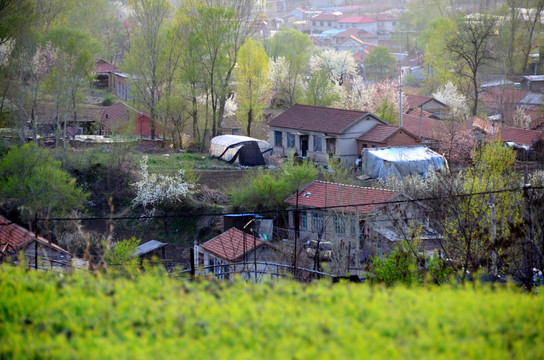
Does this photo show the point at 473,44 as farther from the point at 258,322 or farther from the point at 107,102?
the point at 258,322

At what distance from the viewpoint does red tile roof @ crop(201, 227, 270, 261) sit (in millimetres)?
16359

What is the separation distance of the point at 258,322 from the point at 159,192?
60.8 feet

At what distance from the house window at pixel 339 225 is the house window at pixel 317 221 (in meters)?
0.78

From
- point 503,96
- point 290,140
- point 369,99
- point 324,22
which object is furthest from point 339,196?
point 324,22

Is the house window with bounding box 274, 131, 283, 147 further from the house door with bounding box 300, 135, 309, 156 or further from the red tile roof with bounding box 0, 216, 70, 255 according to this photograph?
the red tile roof with bounding box 0, 216, 70, 255

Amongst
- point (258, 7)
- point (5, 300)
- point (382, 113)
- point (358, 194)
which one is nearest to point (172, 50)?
point (258, 7)

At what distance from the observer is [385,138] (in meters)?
28.2

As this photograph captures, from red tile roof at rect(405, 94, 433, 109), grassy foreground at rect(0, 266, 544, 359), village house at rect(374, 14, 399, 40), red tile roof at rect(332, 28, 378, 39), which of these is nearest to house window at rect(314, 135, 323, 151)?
red tile roof at rect(405, 94, 433, 109)

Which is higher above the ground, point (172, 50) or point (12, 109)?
point (172, 50)

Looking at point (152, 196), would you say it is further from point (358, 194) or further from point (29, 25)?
point (29, 25)

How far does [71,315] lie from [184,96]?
3006 cm

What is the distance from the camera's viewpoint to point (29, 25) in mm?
28812

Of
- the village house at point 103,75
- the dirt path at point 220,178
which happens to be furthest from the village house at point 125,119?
the village house at point 103,75

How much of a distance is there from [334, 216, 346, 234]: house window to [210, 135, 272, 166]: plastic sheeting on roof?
11141mm
